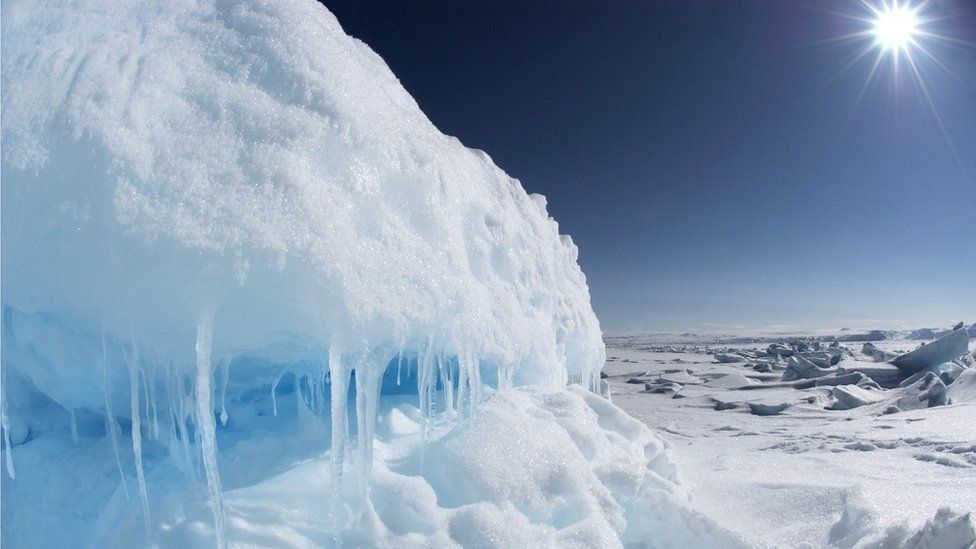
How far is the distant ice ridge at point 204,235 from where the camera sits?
1892mm

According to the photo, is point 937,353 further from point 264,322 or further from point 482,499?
point 264,322

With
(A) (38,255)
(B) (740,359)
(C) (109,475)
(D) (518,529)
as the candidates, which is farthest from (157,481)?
(B) (740,359)

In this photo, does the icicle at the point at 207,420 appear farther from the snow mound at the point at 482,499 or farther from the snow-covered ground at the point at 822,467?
the snow-covered ground at the point at 822,467

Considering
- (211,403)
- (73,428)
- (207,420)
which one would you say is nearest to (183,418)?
(211,403)

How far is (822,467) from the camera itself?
439 cm

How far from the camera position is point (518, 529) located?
225 centimetres

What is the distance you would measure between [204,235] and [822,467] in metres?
4.91

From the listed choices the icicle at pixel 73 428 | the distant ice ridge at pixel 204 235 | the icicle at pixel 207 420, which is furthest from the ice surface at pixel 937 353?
the icicle at pixel 73 428

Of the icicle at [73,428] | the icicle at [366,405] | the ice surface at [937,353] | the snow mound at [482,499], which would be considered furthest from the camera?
the ice surface at [937,353]

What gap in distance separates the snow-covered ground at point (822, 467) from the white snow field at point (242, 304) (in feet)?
2.08

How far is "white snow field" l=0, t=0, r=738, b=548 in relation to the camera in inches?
75.1

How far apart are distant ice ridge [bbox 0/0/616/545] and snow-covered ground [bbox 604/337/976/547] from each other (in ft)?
6.32

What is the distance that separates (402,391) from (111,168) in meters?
2.27

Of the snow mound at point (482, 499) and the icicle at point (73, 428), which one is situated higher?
the icicle at point (73, 428)
